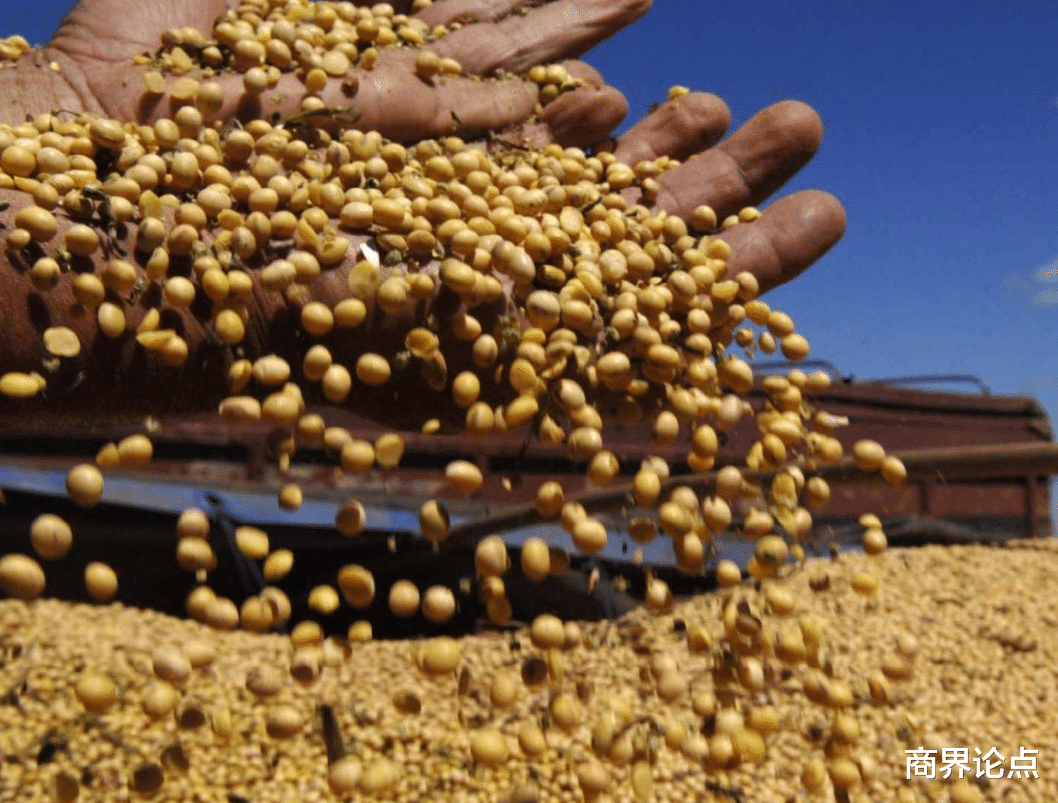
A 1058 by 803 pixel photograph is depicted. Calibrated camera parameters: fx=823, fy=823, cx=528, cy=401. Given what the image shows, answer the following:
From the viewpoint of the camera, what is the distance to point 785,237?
1896 mm

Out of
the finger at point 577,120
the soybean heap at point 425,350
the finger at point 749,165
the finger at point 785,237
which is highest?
the finger at point 577,120

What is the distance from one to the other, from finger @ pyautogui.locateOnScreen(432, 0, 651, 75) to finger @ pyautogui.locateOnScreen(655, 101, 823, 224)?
2.18ft

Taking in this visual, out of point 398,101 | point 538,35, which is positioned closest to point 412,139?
point 398,101

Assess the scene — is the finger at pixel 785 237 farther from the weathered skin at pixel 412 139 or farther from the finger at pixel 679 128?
the finger at pixel 679 128

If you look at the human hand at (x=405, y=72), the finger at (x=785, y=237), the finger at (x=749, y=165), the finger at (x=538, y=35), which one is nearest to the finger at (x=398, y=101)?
the human hand at (x=405, y=72)

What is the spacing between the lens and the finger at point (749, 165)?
200 cm

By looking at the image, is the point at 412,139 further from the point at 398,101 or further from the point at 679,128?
the point at 679,128

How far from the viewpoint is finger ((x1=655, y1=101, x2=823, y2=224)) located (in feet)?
6.57

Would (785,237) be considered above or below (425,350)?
above

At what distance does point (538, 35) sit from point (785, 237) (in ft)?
3.53

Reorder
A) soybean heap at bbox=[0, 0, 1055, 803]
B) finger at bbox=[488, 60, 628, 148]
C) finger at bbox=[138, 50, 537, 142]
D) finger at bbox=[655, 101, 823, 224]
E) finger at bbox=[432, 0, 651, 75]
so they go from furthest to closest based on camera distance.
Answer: finger at bbox=[432, 0, 651, 75], finger at bbox=[488, 60, 628, 148], finger at bbox=[655, 101, 823, 224], finger at bbox=[138, 50, 537, 142], soybean heap at bbox=[0, 0, 1055, 803]

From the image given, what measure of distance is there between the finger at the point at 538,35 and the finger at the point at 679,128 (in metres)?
0.43

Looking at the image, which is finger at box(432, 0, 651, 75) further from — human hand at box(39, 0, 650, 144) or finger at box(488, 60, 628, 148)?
finger at box(488, 60, 628, 148)

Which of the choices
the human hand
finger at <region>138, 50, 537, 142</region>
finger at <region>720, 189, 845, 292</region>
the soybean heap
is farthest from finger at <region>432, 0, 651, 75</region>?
finger at <region>720, 189, 845, 292</region>
